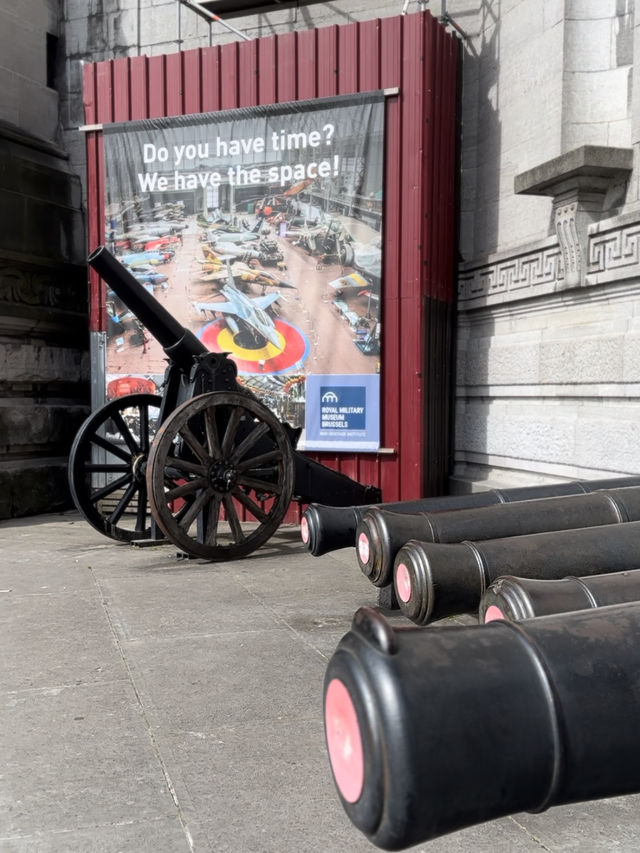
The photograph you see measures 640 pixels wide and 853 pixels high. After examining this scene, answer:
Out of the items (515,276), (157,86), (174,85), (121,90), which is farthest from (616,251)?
(121,90)

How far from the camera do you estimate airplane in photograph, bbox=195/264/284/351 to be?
860 centimetres

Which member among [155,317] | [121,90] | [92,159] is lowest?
[155,317]

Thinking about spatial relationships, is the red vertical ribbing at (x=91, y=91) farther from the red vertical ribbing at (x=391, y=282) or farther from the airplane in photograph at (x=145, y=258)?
the red vertical ribbing at (x=391, y=282)

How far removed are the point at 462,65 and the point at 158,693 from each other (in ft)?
24.0

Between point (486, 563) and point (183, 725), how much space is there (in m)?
1.28

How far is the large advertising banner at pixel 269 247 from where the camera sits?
832cm

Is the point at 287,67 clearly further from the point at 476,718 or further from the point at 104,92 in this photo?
the point at 476,718

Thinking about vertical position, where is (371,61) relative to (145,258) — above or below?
above

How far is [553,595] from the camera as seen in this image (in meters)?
2.41

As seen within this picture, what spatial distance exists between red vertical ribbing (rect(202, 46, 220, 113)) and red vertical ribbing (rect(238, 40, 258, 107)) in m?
0.23

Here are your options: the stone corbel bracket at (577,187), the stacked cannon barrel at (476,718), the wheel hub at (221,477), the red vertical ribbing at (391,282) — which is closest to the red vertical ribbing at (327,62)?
the red vertical ribbing at (391,282)

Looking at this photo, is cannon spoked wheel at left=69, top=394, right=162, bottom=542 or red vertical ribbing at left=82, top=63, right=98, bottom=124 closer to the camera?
cannon spoked wheel at left=69, top=394, right=162, bottom=542

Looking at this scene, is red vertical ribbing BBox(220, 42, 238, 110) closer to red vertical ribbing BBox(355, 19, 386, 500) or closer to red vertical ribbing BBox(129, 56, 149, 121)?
red vertical ribbing BBox(129, 56, 149, 121)

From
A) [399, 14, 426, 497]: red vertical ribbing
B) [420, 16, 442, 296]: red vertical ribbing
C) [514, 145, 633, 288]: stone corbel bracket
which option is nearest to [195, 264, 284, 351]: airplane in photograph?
[399, 14, 426, 497]: red vertical ribbing
